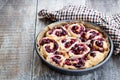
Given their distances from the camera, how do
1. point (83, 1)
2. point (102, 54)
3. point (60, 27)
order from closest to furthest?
point (102, 54) < point (60, 27) < point (83, 1)

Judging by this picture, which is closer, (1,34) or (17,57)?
(17,57)

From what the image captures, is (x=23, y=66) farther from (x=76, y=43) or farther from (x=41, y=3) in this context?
(x=41, y=3)

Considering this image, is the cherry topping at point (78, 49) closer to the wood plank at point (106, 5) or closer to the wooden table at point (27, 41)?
the wooden table at point (27, 41)

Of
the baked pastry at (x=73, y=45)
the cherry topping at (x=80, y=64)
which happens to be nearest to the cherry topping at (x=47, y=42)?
the baked pastry at (x=73, y=45)

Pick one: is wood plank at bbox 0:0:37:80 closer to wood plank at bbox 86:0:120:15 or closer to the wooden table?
the wooden table

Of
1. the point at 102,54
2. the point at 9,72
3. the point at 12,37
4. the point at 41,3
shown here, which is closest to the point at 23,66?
the point at 9,72

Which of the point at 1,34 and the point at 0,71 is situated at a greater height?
the point at 1,34
